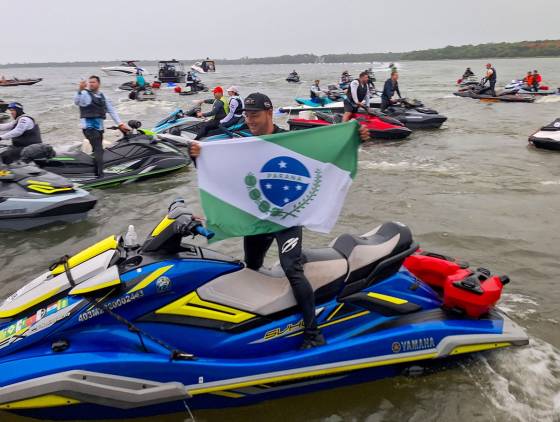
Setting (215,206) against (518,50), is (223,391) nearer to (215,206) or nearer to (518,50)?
(215,206)

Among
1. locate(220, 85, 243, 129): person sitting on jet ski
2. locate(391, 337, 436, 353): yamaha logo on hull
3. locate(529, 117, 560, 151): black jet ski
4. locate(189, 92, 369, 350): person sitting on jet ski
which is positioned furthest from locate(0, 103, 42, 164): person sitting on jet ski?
locate(529, 117, 560, 151): black jet ski

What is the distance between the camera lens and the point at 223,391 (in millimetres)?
3121

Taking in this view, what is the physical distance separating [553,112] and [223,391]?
21.4 meters

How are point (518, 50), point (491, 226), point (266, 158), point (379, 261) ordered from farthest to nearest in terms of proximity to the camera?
point (518, 50)
point (491, 226)
point (379, 261)
point (266, 158)

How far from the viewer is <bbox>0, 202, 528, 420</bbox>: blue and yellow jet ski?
291cm

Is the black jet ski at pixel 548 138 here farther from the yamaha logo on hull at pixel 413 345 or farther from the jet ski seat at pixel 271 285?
the jet ski seat at pixel 271 285

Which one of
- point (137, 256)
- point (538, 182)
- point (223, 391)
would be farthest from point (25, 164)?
point (538, 182)

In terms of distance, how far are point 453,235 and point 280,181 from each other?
4132 mm

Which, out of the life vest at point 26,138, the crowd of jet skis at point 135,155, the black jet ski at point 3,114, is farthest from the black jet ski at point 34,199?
the black jet ski at point 3,114

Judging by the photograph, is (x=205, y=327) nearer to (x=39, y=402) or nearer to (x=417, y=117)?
(x=39, y=402)

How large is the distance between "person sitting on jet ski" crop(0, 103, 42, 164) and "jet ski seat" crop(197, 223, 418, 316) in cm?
603

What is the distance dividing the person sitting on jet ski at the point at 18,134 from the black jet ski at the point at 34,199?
0.55 meters

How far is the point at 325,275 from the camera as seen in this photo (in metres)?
3.51

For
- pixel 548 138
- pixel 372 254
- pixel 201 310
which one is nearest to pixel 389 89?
pixel 548 138
